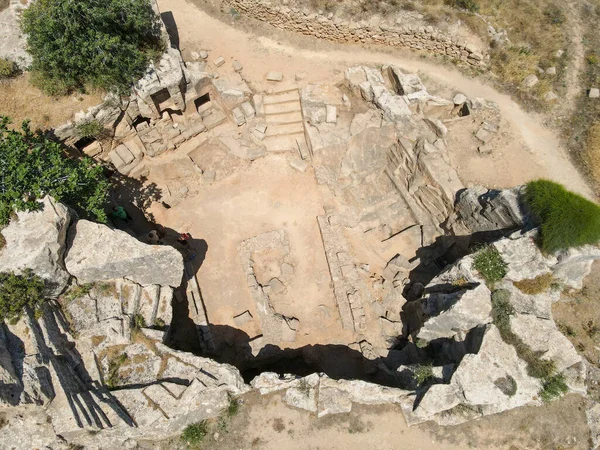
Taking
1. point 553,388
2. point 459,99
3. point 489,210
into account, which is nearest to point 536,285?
point 553,388

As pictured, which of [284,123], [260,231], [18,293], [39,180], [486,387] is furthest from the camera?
[284,123]

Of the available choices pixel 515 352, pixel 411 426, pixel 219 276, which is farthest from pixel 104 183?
pixel 515 352

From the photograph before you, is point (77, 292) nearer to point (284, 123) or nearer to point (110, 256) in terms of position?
point (110, 256)

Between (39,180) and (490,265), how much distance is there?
1159 cm

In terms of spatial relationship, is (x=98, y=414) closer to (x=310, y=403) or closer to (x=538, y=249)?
(x=310, y=403)

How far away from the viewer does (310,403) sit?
9.46 metres

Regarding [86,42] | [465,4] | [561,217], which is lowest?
[561,217]

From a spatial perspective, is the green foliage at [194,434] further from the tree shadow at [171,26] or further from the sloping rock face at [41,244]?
the tree shadow at [171,26]

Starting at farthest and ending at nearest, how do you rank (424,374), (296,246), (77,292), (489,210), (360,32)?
(360,32) → (296,246) → (489,210) → (77,292) → (424,374)

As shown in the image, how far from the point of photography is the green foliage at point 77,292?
393 inches

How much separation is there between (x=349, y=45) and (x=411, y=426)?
15477 mm

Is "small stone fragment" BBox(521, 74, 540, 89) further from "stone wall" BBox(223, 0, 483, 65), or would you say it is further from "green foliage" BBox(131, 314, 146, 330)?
"green foliage" BBox(131, 314, 146, 330)

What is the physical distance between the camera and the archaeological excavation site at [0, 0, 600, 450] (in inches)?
357

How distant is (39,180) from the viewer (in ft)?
32.1
